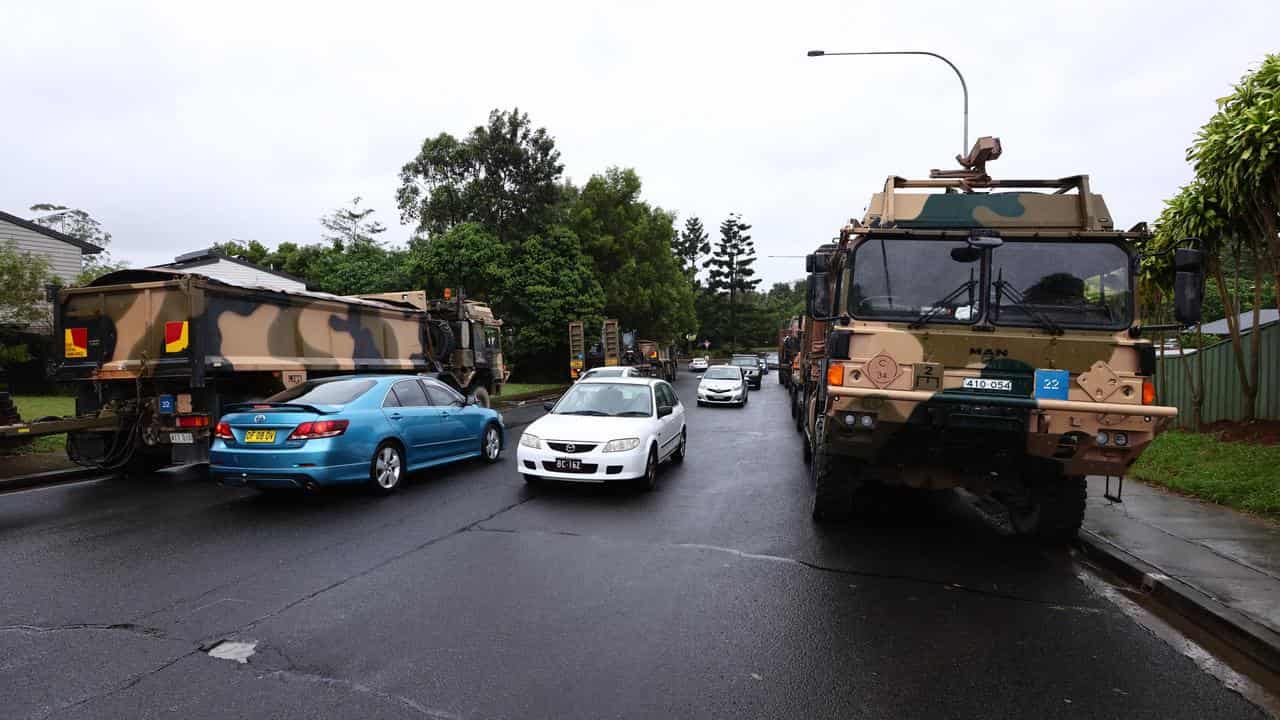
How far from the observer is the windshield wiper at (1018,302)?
563 centimetres

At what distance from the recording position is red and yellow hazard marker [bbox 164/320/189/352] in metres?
9.24

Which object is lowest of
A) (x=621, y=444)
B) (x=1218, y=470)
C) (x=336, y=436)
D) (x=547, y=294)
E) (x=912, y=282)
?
(x=1218, y=470)

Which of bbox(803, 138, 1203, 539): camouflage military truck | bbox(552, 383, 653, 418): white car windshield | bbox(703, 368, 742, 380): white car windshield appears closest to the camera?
bbox(803, 138, 1203, 539): camouflage military truck

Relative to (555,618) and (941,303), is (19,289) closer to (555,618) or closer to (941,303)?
(555,618)

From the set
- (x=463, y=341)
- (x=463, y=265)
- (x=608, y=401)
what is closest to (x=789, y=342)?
(x=463, y=341)

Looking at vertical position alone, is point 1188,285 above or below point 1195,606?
above

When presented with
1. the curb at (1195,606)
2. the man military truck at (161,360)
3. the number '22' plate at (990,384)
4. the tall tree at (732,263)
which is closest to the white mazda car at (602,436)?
the number '22' plate at (990,384)

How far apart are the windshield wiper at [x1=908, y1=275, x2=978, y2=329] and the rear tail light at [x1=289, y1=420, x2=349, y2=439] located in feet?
20.1

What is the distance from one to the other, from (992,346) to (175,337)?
986cm

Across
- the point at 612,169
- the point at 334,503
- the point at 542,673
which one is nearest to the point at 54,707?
the point at 542,673

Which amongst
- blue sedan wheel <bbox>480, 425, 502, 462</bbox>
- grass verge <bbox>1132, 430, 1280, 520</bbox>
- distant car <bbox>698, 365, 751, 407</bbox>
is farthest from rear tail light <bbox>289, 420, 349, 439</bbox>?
distant car <bbox>698, 365, 751, 407</bbox>

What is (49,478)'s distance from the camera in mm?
9531

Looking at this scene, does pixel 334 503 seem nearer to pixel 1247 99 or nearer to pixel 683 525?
pixel 683 525

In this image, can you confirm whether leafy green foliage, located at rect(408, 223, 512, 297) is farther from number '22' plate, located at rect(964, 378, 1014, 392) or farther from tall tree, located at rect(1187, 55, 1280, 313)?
number '22' plate, located at rect(964, 378, 1014, 392)
